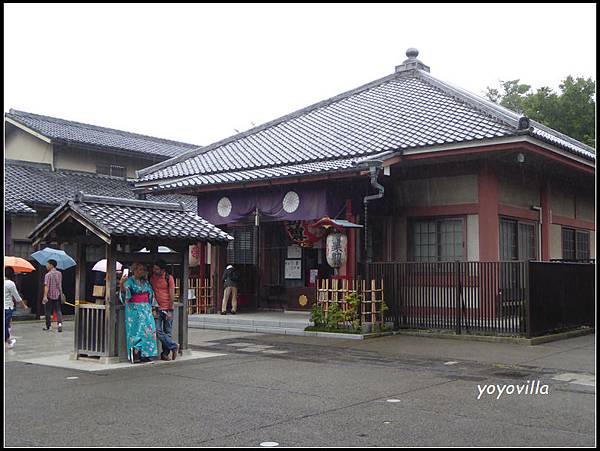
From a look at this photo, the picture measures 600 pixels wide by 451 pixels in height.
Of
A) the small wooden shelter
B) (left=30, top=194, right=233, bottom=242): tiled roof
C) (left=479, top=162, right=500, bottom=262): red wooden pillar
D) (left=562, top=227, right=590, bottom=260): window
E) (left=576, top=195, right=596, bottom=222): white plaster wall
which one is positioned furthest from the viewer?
(left=576, top=195, right=596, bottom=222): white plaster wall

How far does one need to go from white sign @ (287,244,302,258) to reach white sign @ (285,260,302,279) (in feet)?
0.57

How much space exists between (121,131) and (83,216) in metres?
24.9

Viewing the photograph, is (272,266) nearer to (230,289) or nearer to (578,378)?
A: (230,289)

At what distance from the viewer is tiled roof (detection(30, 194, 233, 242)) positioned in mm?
10883

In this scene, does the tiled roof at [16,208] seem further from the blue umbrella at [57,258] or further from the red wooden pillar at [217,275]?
the red wooden pillar at [217,275]

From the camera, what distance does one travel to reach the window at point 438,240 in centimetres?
1653

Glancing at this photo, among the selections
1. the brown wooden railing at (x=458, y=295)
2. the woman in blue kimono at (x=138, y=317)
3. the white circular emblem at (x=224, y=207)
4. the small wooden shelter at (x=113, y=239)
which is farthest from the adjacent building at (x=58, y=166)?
the brown wooden railing at (x=458, y=295)

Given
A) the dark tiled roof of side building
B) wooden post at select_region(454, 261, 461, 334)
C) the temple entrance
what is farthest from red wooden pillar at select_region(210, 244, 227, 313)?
wooden post at select_region(454, 261, 461, 334)

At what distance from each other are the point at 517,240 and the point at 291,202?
599 centimetres

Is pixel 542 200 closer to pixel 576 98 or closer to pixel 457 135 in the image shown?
pixel 457 135

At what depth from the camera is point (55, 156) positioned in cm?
2825

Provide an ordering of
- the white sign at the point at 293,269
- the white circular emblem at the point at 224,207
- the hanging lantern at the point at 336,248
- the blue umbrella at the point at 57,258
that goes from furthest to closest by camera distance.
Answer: the white sign at the point at 293,269 → the white circular emblem at the point at 224,207 → the blue umbrella at the point at 57,258 → the hanging lantern at the point at 336,248

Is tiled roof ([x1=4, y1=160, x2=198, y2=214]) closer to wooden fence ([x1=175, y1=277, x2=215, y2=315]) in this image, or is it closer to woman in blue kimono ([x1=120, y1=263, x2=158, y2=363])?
wooden fence ([x1=175, y1=277, x2=215, y2=315])

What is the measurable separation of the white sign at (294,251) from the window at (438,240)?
3640mm
